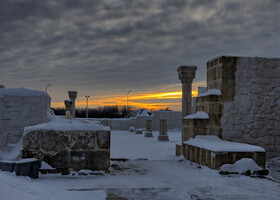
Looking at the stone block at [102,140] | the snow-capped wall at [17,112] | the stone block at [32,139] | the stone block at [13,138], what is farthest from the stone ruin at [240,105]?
the stone block at [13,138]

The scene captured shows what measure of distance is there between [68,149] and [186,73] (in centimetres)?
873

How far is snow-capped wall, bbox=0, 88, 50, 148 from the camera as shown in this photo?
375 inches

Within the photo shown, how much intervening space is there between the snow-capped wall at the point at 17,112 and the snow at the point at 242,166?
626 cm

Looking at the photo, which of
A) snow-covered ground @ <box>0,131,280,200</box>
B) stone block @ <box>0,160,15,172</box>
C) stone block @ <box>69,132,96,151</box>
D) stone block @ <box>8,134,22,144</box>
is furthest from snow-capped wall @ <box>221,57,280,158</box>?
stone block @ <box>8,134,22,144</box>

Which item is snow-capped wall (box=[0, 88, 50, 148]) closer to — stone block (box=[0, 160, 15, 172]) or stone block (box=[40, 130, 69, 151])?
stone block (box=[40, 130, 69, 151])

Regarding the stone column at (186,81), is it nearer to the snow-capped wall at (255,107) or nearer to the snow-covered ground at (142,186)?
the snow-capped wall at (255,107)

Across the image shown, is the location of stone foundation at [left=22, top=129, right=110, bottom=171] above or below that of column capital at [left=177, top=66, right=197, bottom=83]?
below

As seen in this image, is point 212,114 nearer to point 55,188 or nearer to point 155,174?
point 155,174

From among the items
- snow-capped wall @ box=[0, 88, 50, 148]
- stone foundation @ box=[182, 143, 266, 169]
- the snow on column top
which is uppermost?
the snow on column top

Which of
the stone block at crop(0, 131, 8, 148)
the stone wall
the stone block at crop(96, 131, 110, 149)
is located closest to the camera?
the stone block at crop(96, 131, 110, 149)

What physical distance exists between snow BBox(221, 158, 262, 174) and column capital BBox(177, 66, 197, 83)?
7840mm

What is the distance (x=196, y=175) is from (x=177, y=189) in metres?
1.36

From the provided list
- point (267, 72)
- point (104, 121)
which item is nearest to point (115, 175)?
point (267, 72)

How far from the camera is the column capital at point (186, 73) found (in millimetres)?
13305
